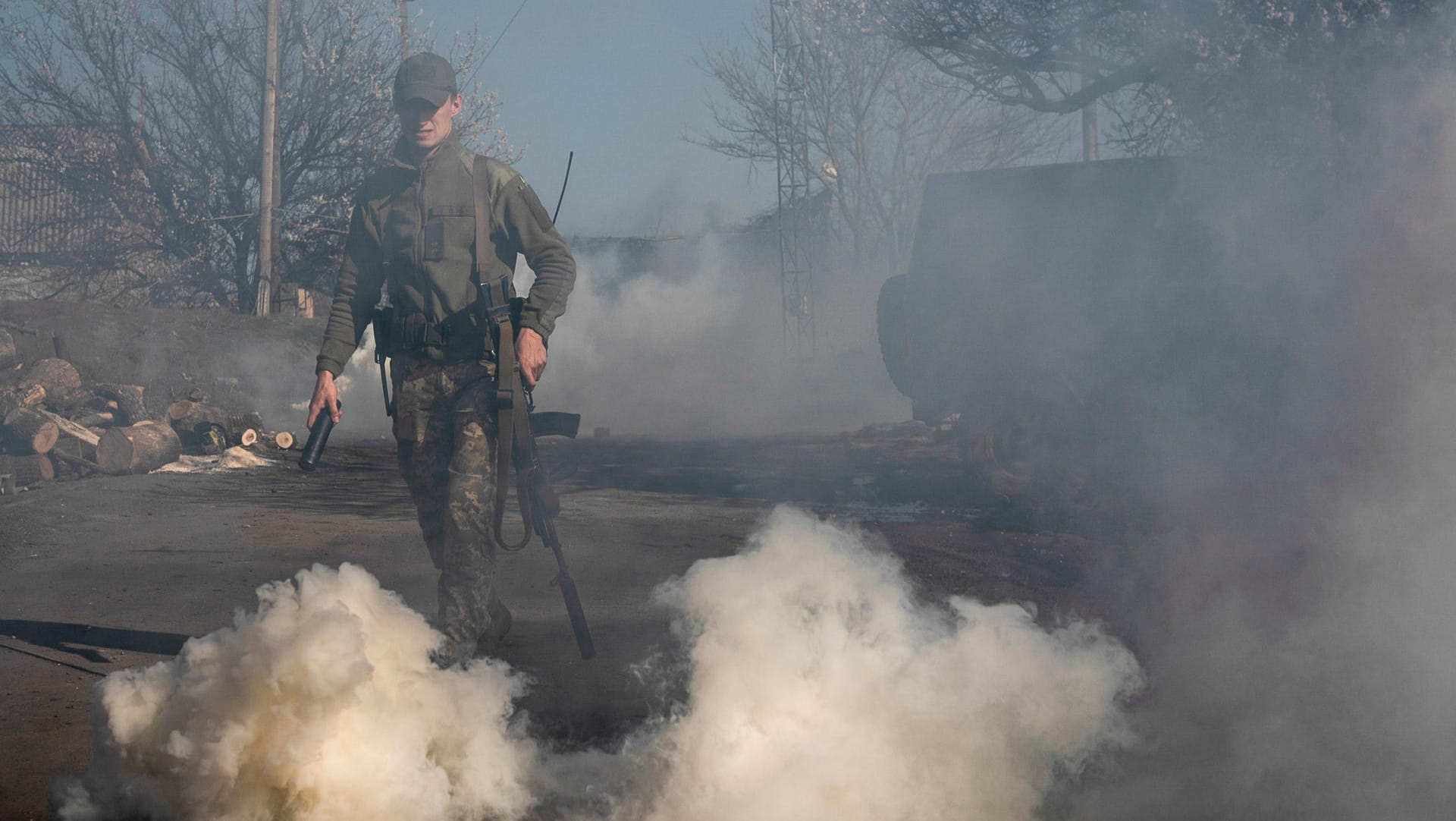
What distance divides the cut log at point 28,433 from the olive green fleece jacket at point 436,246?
285 inches

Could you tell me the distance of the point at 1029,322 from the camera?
851 cm

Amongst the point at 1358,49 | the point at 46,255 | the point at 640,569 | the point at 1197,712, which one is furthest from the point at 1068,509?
the point at 46,255

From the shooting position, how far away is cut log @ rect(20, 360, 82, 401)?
1155cm

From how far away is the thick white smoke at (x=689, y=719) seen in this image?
2.31 m

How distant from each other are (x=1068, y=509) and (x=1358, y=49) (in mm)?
3664

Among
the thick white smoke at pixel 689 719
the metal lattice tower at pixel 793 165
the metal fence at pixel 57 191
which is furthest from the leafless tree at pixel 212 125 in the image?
the thick white smoke at pixel 689 719

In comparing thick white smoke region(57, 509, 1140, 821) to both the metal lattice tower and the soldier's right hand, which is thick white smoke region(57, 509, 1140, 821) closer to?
the soldier's right hand

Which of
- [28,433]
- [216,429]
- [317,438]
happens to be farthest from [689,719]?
[216,429]

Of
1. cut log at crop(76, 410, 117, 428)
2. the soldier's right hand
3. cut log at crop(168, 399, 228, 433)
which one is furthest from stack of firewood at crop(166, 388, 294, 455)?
the soldier's right hand

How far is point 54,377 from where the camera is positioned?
11820 millimetres

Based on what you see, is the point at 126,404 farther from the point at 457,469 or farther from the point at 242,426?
the point at 457,469

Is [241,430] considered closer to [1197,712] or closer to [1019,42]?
[1019,42]

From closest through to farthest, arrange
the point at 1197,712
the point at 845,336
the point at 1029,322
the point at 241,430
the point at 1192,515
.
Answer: the point at 1197,712, the point at 1192,515, the point at 1029,322, the point at 241,430, the point at 845,336

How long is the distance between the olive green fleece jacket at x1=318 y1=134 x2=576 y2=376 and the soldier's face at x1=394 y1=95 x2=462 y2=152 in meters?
0.04
